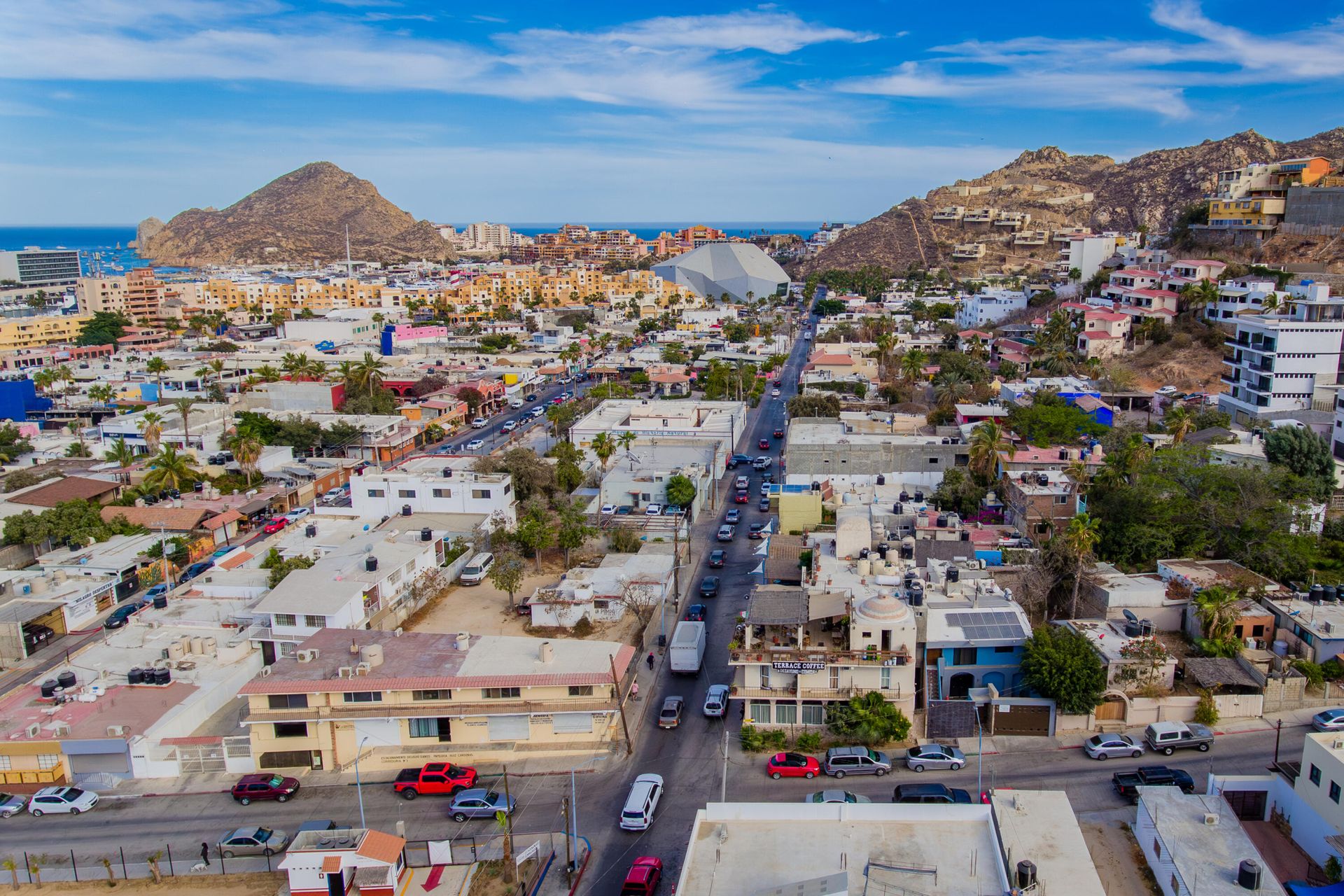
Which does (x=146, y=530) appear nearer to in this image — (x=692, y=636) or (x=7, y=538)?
(x=7, y=538)

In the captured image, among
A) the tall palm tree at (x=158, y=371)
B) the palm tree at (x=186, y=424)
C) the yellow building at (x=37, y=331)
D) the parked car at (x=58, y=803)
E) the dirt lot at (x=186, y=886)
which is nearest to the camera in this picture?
the dirt lot at (x=186, y=886)

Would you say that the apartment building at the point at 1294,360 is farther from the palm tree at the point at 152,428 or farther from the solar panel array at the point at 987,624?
the palm tree at the point at 152,428

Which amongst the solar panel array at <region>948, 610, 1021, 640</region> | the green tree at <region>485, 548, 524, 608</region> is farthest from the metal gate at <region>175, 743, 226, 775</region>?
the solar panel array at <region>948, 610, 1021, 640</region>

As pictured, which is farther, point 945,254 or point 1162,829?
point 945,254

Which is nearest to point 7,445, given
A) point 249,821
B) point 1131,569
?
point 249,821

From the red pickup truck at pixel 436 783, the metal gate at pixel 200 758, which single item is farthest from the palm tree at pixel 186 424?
the red pickup truck at pixel 436 783

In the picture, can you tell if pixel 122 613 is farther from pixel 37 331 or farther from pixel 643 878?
pixel 37 331

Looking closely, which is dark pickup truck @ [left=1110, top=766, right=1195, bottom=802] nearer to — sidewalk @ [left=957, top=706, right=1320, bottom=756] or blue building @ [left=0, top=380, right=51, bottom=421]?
sidewalk @ [left=957, top=706, right=1320, bottom=756]
